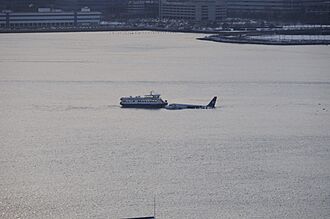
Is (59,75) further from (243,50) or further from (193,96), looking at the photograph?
(243,50)

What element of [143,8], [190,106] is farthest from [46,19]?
[190,106]

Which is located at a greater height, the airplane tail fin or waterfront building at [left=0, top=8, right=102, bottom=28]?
the airplane tail fin

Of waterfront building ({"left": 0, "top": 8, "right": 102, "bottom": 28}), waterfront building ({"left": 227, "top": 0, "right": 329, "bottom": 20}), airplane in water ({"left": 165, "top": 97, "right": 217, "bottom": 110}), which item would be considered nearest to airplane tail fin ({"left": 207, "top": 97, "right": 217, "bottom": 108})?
airplane in water ({"left": 165, "top": 97, "right": 217, "bottom": 110})

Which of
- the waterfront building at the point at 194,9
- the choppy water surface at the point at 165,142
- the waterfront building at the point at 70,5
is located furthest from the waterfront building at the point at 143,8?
the choppy water surface at the point at 165,142

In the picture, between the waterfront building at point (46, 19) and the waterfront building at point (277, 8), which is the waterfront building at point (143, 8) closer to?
the waterfront building at point (277, 8)

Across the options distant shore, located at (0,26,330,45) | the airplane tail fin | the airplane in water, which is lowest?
distant shore, located at (0,26,330,45)

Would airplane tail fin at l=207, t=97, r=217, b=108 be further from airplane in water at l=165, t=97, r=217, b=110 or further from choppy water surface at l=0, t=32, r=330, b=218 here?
choppy water surface at l=0, t=32, r=330, b=218

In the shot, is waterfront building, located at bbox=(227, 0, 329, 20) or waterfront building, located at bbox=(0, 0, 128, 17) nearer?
waterfront building, located at bbox=(227, 0, 329, 20)
